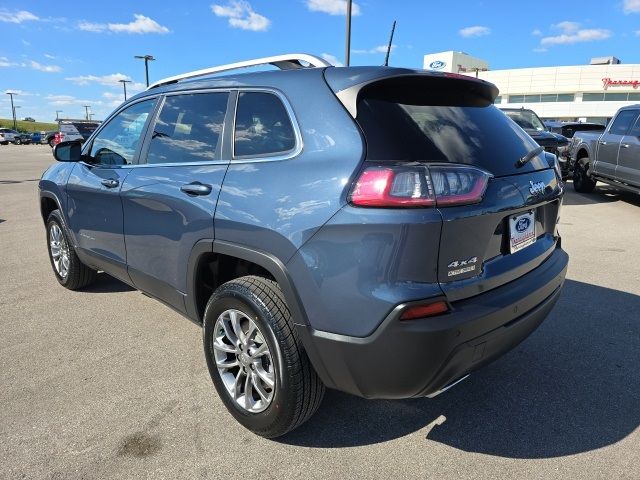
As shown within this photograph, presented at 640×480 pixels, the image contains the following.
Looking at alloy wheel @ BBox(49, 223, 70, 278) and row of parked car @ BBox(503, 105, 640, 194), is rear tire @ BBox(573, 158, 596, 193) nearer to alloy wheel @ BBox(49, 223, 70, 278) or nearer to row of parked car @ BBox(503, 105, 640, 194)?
row of parked car @ BBox(503, 105, 640, 194)

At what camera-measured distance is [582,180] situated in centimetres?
1144

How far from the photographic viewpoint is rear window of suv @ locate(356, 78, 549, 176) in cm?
211

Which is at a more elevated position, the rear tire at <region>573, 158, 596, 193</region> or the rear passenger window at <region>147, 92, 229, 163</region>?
the rear passenger window at <region>147, 92, 229, 163</region>

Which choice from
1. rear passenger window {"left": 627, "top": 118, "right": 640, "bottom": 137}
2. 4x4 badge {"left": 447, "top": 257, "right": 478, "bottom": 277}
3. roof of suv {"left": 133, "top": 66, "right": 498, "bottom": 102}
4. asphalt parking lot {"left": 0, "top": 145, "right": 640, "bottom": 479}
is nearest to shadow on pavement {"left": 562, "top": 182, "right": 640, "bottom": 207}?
rear passenger window {"left": 627, "top": 118, "right": 640, "bottom": 137}

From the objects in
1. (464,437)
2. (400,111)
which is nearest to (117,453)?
(464,437)

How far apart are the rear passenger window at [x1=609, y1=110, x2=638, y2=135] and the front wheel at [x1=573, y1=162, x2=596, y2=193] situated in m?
1.45

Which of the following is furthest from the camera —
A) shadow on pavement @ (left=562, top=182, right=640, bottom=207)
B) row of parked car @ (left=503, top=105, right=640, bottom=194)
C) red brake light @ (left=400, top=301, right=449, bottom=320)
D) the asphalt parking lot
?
shadow on pavement @ (left=562, top=182, right=640, bottom=207)

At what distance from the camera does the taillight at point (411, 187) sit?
6.40ft

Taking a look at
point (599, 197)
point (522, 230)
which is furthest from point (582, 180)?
point (522, 230)

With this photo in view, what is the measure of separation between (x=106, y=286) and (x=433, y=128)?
3.95 meters

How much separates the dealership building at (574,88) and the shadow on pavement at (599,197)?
54771 millimetres

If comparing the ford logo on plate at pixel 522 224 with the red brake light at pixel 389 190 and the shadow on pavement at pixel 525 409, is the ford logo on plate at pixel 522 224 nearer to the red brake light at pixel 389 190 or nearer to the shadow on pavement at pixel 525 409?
the red brake light at pixel 389 190

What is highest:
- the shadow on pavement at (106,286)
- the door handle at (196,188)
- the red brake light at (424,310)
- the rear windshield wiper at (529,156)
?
the rear windshield wiper at (529,156)

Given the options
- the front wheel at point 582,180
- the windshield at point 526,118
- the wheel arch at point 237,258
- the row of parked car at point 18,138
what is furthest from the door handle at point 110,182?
the row of parked car at point 18,138
